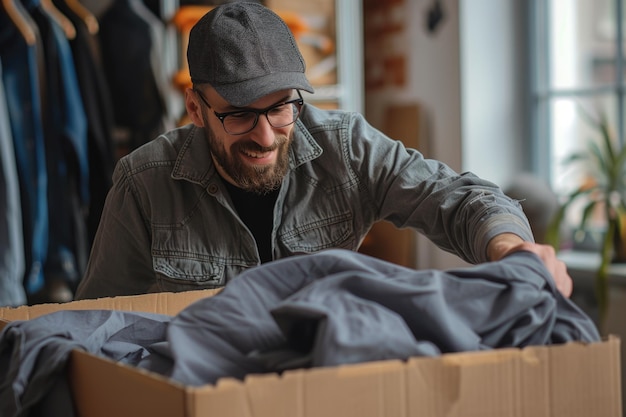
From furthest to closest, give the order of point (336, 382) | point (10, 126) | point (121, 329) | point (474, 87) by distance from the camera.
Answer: point (474, 87), point (10, 126), point (121, 329), point (336, 382)

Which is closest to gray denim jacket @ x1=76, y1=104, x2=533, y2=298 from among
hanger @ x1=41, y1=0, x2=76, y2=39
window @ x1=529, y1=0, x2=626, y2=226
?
hanger @ x1=41, y1=0, x2=76, y2=39

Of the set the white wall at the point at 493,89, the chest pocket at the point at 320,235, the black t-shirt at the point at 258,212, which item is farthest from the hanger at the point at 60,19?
the chest pocket at the point at 320,235

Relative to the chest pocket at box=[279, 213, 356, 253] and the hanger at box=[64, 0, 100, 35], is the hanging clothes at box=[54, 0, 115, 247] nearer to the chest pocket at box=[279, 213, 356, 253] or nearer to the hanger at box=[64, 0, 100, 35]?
the hanger at box=[64, 0, 100, 35]

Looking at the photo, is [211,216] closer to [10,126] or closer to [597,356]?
[597,356]

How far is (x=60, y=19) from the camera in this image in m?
3.02

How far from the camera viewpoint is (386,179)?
154cm

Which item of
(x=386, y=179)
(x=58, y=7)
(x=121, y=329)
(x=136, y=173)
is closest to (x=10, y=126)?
(x=58, y=7)

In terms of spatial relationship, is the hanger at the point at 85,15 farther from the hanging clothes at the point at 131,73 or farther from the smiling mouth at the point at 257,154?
the smiling mouth at the point at 257,154

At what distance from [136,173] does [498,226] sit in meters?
0.71

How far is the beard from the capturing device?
59.5 inches

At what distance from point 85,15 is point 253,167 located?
5.87 ft

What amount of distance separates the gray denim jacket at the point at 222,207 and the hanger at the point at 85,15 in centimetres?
155

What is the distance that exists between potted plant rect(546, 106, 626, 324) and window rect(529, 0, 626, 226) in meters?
0.16

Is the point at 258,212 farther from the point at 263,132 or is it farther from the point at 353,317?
the point at 353,317
